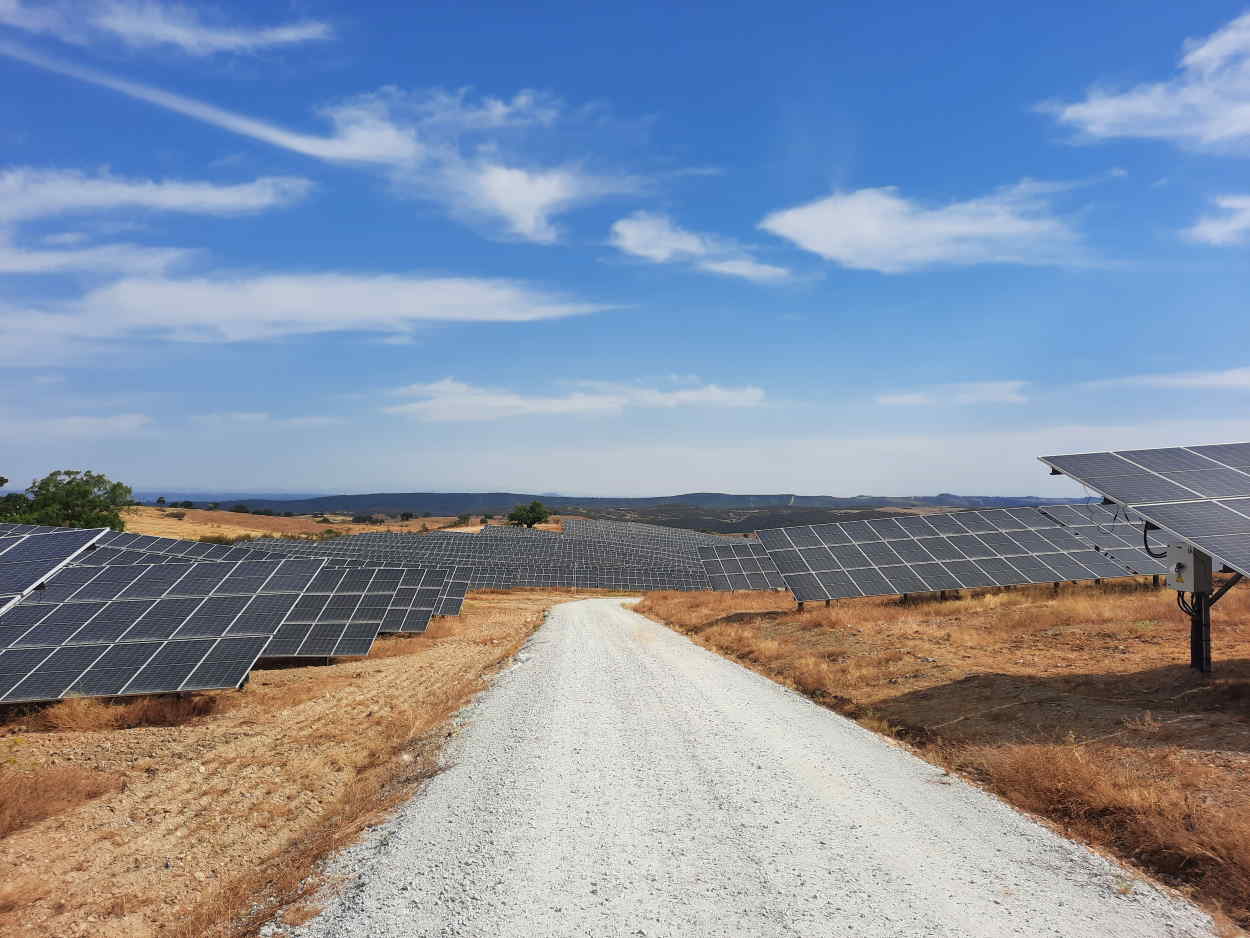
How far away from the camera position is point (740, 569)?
51406 mm

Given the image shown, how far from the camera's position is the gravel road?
20.0 ft

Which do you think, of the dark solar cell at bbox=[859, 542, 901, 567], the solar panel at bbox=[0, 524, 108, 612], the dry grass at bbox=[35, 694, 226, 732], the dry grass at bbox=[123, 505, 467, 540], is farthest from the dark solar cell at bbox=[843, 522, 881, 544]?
the dry grass at bbox=[123, 505, 467, 540]

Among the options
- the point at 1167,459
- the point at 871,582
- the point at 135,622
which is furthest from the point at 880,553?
the point at 135,622

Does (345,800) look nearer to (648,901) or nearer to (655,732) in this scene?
(655,732)

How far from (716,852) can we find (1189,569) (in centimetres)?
1153

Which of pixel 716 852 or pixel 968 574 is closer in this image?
pixel 716 852

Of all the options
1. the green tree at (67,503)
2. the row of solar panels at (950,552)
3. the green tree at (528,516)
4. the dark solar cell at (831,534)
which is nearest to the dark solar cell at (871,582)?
the row of solar panels at (950,552)

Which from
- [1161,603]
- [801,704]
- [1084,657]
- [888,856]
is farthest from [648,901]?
[1161,603]

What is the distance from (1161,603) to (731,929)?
24048 millimetres

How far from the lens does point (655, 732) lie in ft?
41.1

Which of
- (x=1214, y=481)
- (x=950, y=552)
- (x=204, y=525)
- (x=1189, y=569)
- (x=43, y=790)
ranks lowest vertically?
(x=43, y=790)

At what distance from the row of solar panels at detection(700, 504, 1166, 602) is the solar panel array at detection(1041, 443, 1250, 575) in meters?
11.2

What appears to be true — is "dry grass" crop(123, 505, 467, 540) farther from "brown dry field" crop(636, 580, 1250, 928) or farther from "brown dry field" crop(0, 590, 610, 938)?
"brown dry field" crop(636, 580, 1250, 928)

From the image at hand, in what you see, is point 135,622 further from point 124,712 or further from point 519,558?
point 519,558
